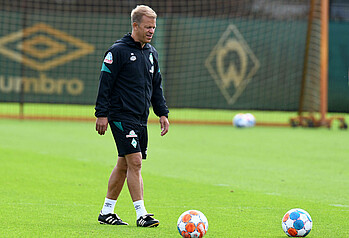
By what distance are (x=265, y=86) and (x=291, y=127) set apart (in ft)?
9.09

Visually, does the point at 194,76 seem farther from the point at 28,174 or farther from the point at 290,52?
the point at 28,174

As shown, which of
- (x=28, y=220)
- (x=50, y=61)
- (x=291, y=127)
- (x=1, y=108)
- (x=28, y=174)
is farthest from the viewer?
(x=1, y=108)

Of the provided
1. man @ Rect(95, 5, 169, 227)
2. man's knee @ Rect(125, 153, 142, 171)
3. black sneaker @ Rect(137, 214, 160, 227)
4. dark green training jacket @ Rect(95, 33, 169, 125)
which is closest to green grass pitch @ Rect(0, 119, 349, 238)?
black sneaker @ Rect(137, 214, 160, 227)

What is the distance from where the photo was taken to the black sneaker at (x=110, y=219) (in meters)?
5.91

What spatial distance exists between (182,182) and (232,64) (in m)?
12.7

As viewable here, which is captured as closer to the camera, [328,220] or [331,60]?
[328,220]

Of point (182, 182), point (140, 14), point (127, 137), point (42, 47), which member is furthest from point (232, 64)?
point (127, 137)

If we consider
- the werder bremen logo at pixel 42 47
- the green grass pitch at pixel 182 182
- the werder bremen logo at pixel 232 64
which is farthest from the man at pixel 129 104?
the werder bremen logo at pixel 232 64

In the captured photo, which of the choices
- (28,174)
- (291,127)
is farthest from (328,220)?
(291,127)

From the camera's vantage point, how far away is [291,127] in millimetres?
18266

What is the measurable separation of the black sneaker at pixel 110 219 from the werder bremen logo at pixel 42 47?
14874 mm

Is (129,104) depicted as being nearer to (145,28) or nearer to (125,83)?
(125,83)

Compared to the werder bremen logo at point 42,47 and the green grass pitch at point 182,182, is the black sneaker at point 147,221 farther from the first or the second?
the werder bremen logo at point 42,47

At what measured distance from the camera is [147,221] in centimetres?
577
